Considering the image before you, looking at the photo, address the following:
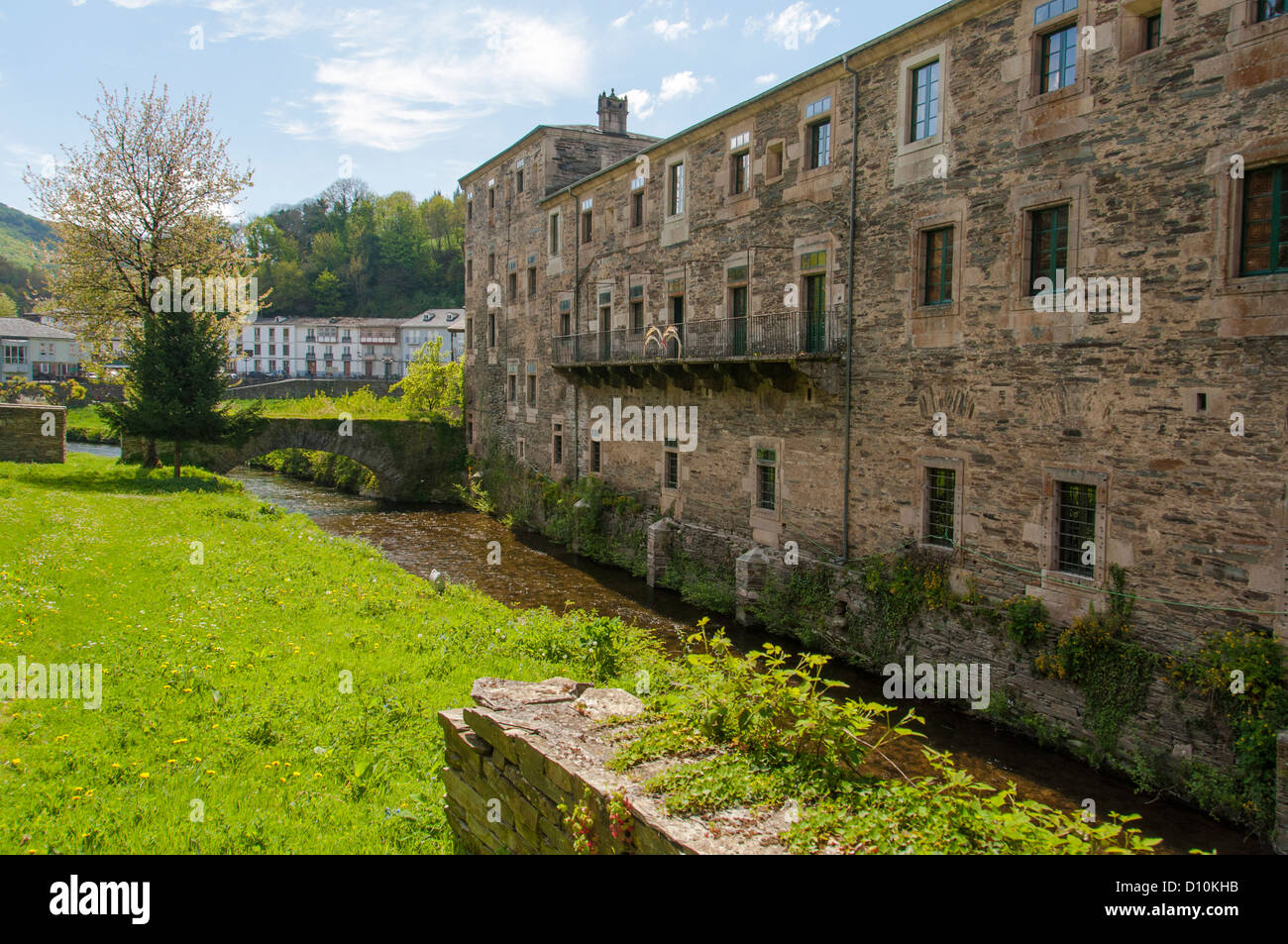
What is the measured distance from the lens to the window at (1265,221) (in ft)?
33.5

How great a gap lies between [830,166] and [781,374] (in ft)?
13.6

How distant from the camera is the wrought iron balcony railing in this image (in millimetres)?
17484

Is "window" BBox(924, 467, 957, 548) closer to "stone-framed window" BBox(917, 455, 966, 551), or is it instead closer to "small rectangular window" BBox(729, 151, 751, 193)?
"stone-framed window" BBox(917, 455, 966, 551)

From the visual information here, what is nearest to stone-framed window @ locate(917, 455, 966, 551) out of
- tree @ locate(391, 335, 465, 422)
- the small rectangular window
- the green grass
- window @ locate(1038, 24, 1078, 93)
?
the green grass

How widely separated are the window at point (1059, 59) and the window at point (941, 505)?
19.4 feet

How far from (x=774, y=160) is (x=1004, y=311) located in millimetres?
→ 7441

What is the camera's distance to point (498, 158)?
3497 cm

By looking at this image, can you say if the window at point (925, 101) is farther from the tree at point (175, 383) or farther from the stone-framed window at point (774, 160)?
the tree at point (175, 383)

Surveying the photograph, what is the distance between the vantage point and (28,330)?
3381 inches

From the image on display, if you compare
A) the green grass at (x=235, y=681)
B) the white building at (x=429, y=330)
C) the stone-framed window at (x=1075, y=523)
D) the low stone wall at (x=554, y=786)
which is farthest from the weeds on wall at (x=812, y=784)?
the white building at (x=429, y=330)

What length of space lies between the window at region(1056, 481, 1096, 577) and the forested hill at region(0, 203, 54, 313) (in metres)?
112
